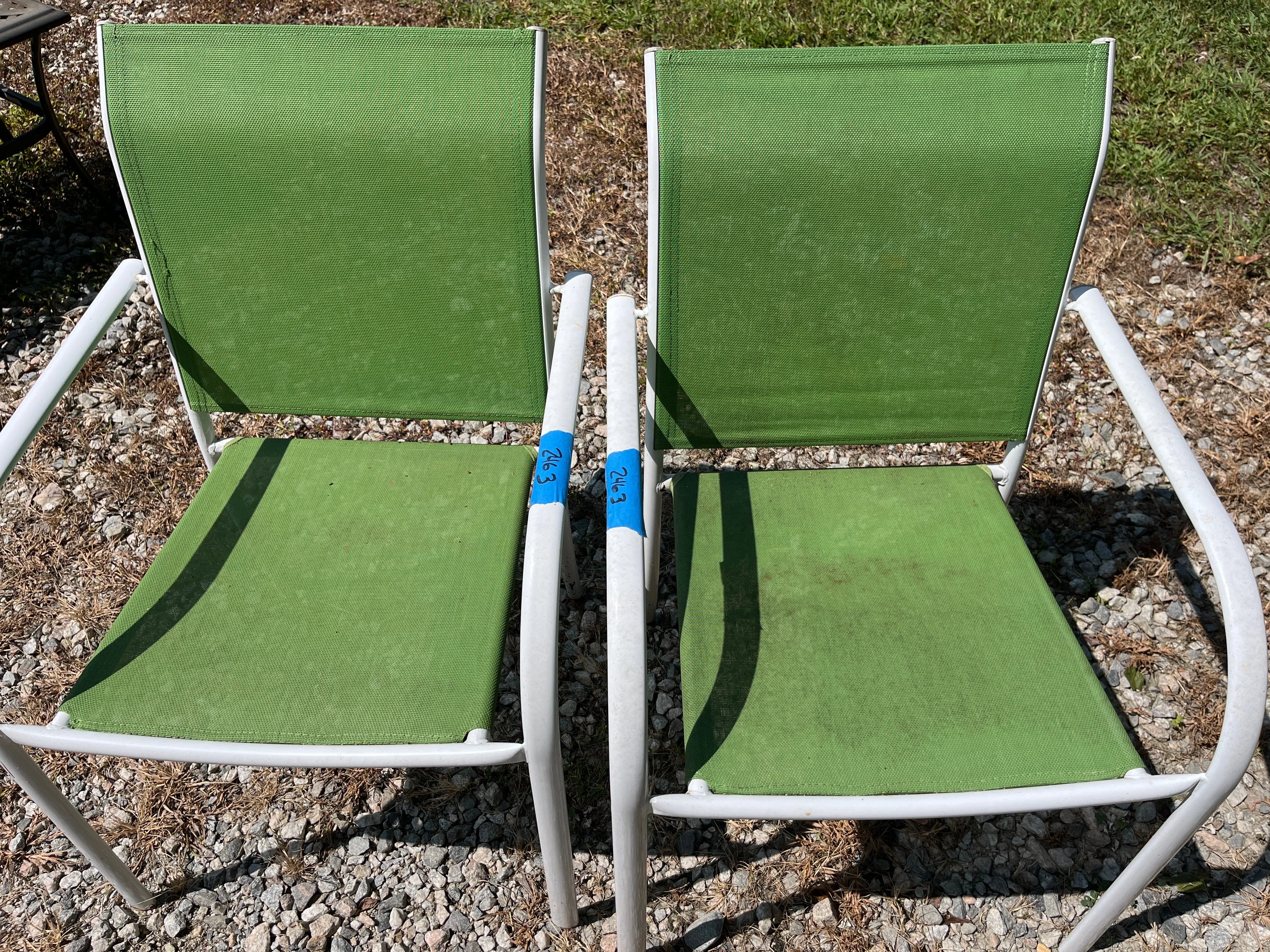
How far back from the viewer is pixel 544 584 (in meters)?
1.24

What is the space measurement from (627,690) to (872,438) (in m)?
0.79

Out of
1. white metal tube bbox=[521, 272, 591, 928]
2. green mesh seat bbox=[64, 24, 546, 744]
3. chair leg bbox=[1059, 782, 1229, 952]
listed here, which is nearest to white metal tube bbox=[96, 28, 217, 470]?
green mesh seat bbox=[64, 24, 546, 744]

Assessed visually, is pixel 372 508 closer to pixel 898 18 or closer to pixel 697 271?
pixel 697 271

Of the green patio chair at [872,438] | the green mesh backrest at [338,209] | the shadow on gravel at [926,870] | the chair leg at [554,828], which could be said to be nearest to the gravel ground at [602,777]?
the shadow on gravel at [926,870]

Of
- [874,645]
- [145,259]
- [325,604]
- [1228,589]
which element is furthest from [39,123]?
[1228,589]

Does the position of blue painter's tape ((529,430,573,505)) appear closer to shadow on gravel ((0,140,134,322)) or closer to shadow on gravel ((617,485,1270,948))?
shadow on gravel ((617,485,1270,948))

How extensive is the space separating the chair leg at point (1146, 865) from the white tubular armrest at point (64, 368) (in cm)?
173

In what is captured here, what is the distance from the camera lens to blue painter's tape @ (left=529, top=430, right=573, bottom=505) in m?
1.31

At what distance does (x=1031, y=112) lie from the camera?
4.78 feet

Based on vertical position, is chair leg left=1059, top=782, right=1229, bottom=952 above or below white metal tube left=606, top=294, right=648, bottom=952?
below

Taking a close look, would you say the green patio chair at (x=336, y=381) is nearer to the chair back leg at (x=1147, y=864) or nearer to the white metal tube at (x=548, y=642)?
the white metal tube at (x=548, y=642)

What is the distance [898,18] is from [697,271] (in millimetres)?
2616

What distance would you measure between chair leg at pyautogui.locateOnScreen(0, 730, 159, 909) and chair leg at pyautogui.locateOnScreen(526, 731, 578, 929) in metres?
0.74

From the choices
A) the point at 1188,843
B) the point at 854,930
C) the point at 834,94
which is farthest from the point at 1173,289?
the point at 854,930
